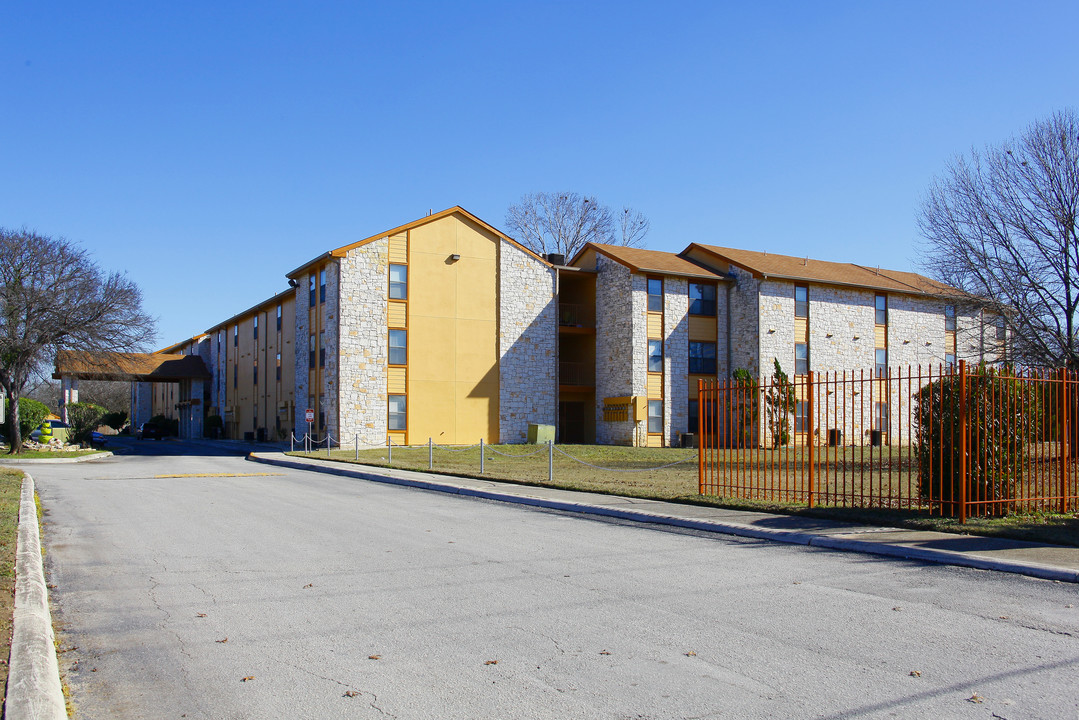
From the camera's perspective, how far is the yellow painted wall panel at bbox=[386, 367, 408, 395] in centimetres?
3741

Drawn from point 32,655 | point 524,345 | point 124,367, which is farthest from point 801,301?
point 32,655

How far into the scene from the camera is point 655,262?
133 feet

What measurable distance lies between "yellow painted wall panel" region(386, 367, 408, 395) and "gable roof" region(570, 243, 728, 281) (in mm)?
11670

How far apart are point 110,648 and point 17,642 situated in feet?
2.00

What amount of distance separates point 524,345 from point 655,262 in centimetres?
766

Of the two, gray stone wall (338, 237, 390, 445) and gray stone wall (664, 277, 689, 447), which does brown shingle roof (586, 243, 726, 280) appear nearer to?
gray stone wall (664, 277, 689, 447)

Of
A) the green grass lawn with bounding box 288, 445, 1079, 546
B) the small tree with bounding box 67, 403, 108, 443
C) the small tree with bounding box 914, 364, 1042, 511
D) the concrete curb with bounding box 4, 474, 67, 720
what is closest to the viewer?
the concrete curb with bounding box 4, 474, 67, 720

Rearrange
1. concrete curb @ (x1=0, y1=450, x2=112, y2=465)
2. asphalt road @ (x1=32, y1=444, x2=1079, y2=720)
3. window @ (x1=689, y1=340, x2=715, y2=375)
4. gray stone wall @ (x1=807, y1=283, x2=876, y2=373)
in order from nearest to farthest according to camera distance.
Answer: asphalt road @ (x1=32, y1=444, x2=1079, y2=720), concrete curb @ (x1=0, y1=450, x2=112, y2=465), window @ (x1=689, y1=340, x2=715, y2=375), gray stone wall @ (x1=807, y1=283, x2=876, y2=373)

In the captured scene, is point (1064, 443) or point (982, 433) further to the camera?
point (1064, 443)

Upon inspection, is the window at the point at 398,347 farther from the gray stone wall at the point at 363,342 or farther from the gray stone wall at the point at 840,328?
the gray stone wall at the point at 840,328

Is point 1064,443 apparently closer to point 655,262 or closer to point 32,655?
point 32,655

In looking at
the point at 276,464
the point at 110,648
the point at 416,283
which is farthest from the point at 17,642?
the point at 416,283

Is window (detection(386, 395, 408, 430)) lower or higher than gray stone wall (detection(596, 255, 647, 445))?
lower

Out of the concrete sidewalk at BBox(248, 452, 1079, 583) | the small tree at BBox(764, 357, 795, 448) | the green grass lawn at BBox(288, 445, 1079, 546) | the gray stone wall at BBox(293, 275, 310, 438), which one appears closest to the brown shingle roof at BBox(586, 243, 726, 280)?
the green grass lawn at BBox(288, 445, 1079, 546)
